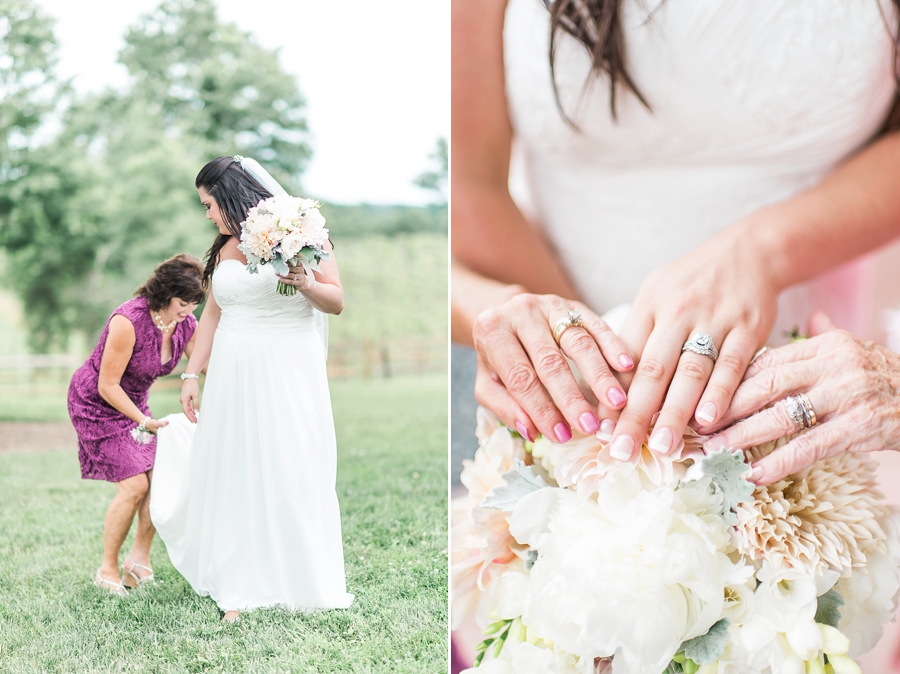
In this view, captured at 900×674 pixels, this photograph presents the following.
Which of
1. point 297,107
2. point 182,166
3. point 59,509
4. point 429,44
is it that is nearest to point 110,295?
point 182,166

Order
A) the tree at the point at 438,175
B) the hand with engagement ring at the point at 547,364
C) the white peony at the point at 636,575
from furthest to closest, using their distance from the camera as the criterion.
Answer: the tree at the point at 438,175 < the hand with engagement ring at the point at 547,364 < the white peony at the point at 636,575

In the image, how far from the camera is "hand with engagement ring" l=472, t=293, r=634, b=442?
125 centimetres

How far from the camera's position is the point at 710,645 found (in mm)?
1065

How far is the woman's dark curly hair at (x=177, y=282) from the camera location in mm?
1690

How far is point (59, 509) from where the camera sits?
220 centimetres

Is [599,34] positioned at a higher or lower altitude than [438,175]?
lower

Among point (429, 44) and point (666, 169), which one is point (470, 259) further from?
point (429, 44)

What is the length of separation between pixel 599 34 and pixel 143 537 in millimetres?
1549

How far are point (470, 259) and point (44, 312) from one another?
208 inches

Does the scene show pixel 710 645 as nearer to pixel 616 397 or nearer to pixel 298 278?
pixel 616 397

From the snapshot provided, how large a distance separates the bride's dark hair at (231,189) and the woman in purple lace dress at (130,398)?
6.6 inches

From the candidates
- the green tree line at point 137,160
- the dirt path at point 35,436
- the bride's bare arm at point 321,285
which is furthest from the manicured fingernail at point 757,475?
the green tree line at point 137,160

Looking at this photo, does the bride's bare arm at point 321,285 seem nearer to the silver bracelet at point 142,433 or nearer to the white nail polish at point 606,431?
the silver bracelet at point 142,433

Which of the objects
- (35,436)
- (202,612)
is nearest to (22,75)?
(35,436)
